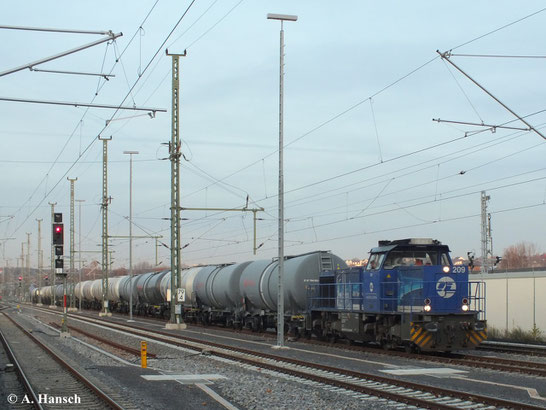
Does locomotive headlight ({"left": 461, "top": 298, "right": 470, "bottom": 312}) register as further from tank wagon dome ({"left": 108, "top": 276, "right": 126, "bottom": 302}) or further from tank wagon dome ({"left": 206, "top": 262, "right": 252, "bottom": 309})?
tank wagon dome ({"left": 108, "top": 276, "right": 126, "bottom": 302})

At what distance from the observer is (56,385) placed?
1541 centimetres

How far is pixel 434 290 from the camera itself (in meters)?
21.0

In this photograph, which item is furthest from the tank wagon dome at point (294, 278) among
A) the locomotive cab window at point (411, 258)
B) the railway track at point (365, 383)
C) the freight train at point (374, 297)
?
the locomotive cab window at point (411, 258)

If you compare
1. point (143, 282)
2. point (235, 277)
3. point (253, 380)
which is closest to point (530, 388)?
point (253, 380)

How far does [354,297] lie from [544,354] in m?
6.36

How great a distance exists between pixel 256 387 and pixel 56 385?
4.51 meters

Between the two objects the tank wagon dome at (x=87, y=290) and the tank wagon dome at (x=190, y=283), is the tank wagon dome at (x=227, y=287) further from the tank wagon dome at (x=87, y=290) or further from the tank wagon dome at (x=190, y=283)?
the tank wagon dome at (x=87, y=290)

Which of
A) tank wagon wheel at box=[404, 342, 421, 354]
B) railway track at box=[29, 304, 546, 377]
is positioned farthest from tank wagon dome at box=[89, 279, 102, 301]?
tank wagon wheel at box=[404, 342, 421, 354]

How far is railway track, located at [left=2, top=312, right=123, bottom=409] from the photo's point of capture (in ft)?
42.1

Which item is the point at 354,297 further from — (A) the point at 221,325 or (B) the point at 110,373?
(A) the point at 221,325

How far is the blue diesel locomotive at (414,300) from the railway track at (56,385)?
31.6ft

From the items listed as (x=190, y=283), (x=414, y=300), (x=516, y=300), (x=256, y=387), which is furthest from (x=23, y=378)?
(x=190, y=283)

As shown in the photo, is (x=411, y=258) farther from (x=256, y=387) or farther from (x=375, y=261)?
(x=256, y=387)

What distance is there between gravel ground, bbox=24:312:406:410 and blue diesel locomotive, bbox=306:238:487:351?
530 cm
